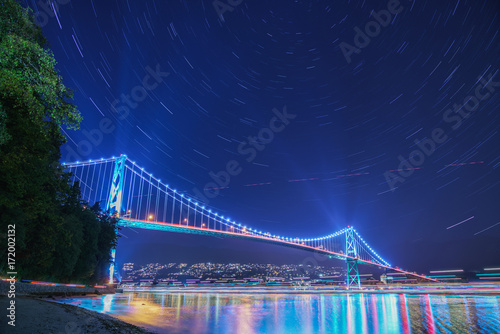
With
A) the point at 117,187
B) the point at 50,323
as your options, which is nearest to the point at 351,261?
the point at 117,187

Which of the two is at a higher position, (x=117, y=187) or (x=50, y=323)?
(x=117, y=187)

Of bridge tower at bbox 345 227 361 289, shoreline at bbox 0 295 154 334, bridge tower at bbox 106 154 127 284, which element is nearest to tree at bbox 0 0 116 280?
shoreline at bbox 0 295 154 334

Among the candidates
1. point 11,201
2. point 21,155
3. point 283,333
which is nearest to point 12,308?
point 11,201

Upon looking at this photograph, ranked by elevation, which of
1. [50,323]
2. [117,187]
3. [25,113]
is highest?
[117,187]

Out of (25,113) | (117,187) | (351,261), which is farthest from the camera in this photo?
(351,261)

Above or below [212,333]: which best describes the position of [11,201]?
above

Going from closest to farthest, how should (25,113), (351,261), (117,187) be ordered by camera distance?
(25,113)
(117,187)
(351,261)

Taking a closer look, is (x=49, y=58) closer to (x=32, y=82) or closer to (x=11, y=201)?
(x=32, y=82)

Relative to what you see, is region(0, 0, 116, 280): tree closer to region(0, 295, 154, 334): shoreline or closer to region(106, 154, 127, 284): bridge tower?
region(0, 295, 154, 334): shoreline

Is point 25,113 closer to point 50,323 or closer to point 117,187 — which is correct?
point 50,323
